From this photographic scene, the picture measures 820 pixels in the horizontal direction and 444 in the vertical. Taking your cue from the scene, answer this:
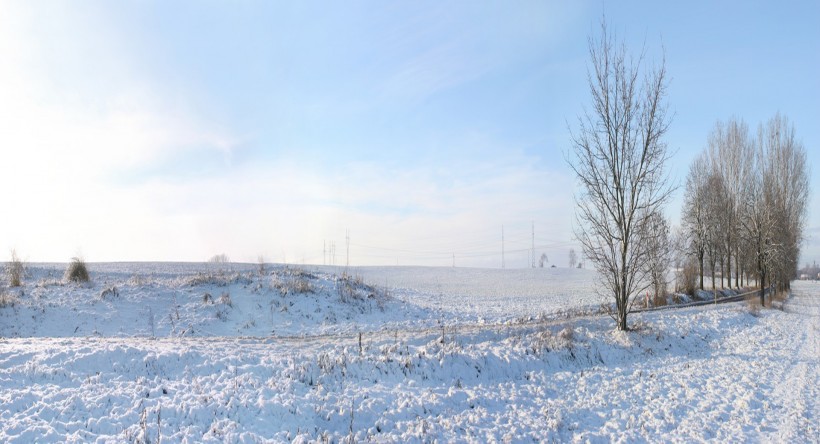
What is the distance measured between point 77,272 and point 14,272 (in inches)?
137

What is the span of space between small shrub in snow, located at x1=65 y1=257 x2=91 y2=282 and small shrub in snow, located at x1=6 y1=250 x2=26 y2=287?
2.08 m

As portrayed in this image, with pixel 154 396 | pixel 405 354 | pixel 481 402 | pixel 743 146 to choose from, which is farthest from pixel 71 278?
pixel 743 146

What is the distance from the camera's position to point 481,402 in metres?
10.5

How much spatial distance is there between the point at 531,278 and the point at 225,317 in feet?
165

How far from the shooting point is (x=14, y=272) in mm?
25719

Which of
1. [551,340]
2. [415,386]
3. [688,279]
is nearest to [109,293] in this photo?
[415,386]

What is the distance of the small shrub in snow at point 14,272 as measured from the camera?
77.7ft

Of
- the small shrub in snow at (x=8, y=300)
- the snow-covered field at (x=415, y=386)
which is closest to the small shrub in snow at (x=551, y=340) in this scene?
the snow-covered field at (x=415, y=386)

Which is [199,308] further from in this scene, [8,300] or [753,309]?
[753,309]

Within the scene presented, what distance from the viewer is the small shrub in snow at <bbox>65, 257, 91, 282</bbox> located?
998 inches

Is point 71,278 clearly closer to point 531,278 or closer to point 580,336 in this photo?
point 580,336

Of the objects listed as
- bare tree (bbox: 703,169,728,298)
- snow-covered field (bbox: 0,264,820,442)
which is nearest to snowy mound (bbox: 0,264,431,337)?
snow-covered field (bbox: 0,264,820,442)

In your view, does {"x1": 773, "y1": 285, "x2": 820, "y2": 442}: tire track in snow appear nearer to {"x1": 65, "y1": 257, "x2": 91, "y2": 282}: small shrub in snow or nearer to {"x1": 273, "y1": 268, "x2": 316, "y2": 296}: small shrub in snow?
{"x1": 273, "y1": 268, "x2": 316, "y2": 296}: small shrub in snow

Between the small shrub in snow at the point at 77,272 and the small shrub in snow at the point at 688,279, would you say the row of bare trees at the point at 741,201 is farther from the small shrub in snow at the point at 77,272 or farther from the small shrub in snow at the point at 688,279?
the small shrub in snow at the point at 77,272
